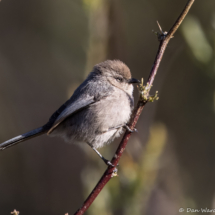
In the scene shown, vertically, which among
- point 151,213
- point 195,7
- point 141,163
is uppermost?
point 195,7

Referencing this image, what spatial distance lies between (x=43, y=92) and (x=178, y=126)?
116 inches

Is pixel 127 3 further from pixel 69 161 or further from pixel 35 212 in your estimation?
pixel 35 212

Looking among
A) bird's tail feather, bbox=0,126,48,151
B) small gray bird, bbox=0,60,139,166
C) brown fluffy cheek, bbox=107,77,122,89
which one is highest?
brown fluffy cheek, bbox=107,77,122,89

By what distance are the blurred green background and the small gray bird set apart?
24cm

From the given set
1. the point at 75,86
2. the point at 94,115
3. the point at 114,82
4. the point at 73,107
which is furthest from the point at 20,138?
the point at 114,82

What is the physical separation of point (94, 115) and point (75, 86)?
2.36ft

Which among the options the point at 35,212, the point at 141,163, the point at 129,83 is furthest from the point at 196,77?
the point at 35,212

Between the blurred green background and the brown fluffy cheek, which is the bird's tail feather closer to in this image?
the blurred green background

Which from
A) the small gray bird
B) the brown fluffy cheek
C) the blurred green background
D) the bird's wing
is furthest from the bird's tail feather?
the brown fluffy cheek

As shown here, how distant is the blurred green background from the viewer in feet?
13.3

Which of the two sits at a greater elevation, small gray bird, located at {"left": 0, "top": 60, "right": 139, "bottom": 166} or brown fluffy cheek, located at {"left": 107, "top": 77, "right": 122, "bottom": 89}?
brown fluffy cheek, located at {"left": 107, "top": 77, "right": 122, "bottom": 89}

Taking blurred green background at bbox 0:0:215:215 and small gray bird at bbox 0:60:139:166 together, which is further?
blurred green background at bbox 0:0:215:215

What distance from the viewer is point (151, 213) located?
398 cm

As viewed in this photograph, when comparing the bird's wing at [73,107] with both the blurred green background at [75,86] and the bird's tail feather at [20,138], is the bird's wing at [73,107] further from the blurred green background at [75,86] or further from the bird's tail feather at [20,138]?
the blurred green background at [75,86]
